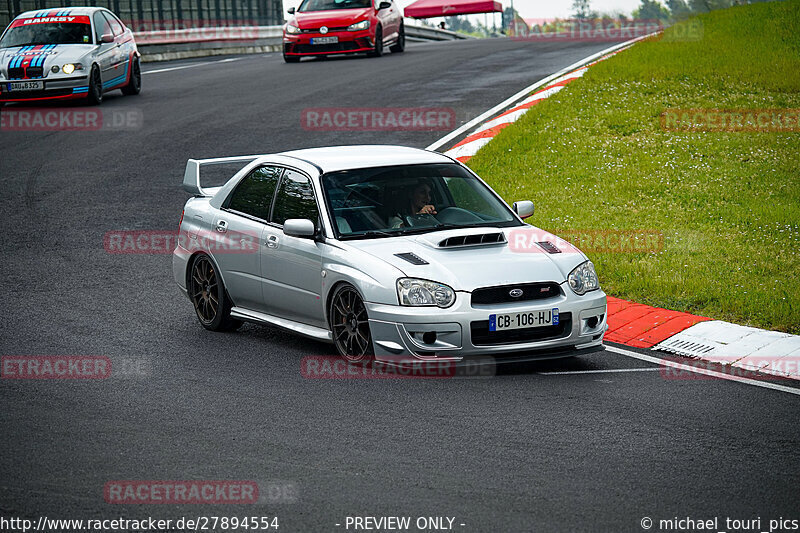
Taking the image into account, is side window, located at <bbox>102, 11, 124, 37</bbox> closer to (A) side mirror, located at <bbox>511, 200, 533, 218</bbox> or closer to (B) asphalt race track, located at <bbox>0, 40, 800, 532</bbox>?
(B) asphalt race track, located at <bbox>0, 40, 800, 532</bbox>

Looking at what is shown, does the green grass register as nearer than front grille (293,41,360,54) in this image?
Yes

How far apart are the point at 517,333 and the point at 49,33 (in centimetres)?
1568

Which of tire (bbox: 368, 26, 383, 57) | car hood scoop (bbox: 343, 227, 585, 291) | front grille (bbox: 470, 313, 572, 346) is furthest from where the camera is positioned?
tire (bbox: 368, 26, 383, 57)

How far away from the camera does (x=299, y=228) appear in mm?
8094

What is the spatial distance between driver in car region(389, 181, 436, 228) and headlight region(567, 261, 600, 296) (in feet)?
4.17

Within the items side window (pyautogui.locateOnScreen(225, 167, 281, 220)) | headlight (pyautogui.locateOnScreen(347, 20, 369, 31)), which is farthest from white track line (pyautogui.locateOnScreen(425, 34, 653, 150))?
side window (pyautogui.locateOnScreen(225, 167, 281, 220))

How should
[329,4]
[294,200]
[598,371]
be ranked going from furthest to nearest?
1. [329,4]
2. [294,200]
3. [598,371]

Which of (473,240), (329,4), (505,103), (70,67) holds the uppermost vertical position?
(329,4)

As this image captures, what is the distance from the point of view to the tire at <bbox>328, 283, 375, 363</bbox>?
7.80 m

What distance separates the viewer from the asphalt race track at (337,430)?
5316 millimetres

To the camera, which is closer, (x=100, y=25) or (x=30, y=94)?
(x=30, y=94)

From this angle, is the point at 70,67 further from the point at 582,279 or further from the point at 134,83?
the point at 582,279

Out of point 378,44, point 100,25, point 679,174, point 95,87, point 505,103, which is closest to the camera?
point 679,174

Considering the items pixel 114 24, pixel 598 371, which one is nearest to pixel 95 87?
pixel 114 24
